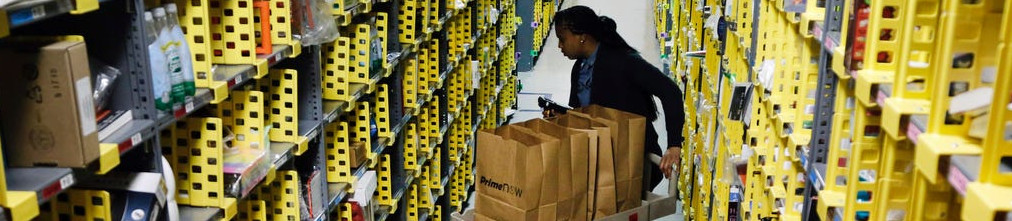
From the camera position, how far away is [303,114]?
10.7 feet

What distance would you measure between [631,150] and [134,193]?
1987mm

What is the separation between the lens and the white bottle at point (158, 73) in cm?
207

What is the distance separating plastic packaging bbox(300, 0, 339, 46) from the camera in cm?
306

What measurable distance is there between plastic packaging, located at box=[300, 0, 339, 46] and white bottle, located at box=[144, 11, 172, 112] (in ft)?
3.02

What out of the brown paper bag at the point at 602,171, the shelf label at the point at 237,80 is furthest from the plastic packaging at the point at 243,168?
the brown paper bag at the point at 602,171

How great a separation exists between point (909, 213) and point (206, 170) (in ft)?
5.89

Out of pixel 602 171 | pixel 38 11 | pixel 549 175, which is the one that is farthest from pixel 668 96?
pixel 38 11

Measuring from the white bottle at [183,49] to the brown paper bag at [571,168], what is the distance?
1468 mm

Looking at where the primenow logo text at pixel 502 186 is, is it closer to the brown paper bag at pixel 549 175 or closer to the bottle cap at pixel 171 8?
the brown paper bag at pixel 549 175

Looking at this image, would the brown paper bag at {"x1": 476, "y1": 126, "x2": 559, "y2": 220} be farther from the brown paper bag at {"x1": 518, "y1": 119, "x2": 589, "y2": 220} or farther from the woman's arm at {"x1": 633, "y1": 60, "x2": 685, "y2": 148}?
the woman's arm at {"x1": 633, "y1": 60, "x2": 685, "y2": 148}

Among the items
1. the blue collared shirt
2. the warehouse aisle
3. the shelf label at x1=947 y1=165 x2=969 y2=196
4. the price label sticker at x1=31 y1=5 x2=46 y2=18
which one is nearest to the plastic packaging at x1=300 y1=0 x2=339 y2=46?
the price label sticker at x1=31 y1=5 x2=46 y2=18

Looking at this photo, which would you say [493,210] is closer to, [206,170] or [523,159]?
[523,159]

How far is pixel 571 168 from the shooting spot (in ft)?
10.9

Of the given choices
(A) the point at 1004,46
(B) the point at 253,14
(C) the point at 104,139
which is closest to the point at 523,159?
(B) the point at 253,14
